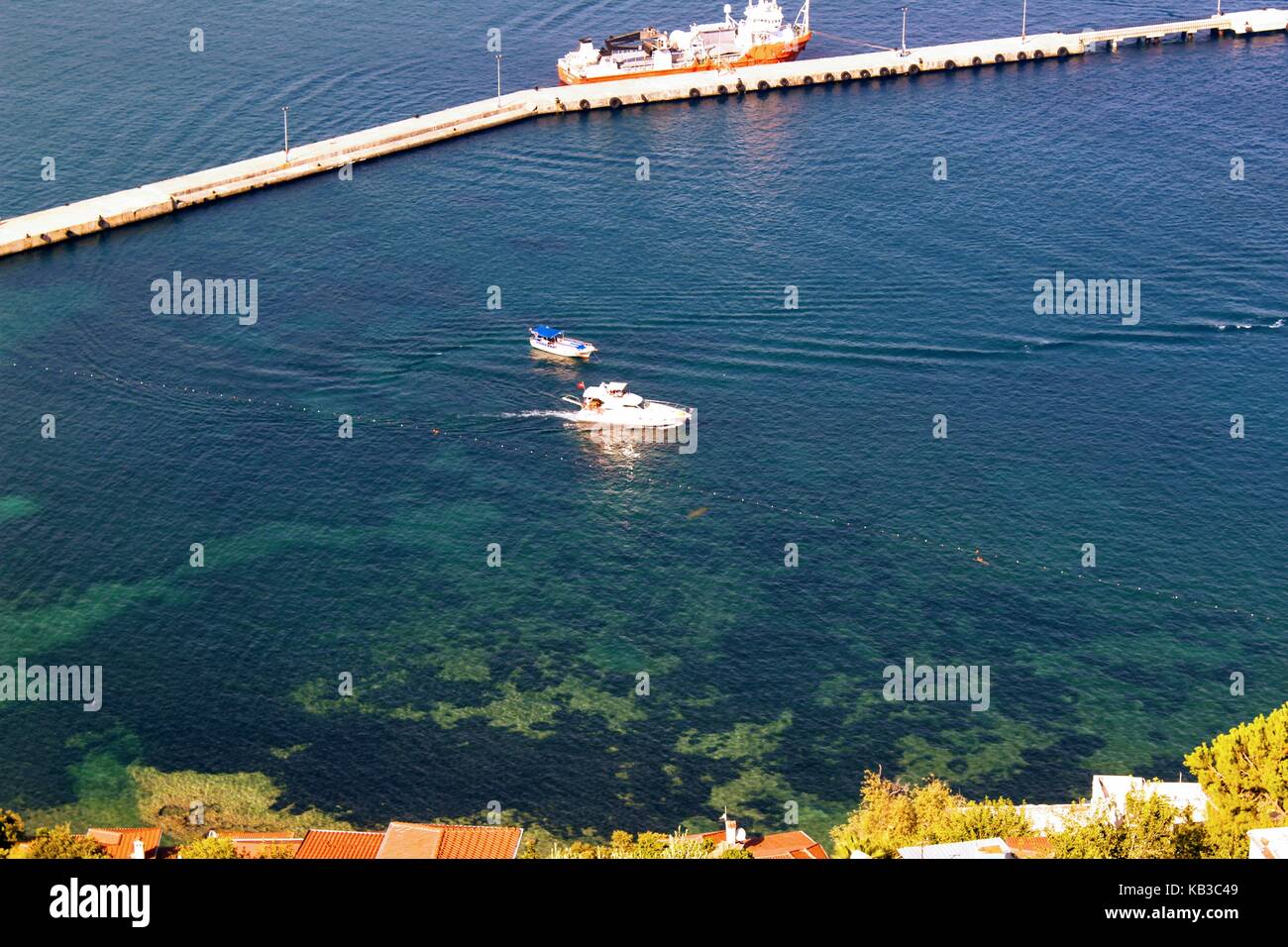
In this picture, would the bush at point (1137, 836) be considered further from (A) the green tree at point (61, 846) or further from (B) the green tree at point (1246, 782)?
(A) the green tree at point (61, 846)

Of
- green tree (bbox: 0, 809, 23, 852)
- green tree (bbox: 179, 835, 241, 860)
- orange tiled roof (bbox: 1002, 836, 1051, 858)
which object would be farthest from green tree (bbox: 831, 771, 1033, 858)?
green tree (bbox: 0, 809, 23, 852)

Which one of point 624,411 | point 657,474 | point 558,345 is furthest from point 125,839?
point 558,345

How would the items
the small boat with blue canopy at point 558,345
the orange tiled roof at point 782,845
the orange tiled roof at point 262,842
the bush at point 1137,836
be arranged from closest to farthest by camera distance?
1. the bush at point 1137,836
2. the orange tiled roof at point 262,842
3. the orange tiled roof at point 782,845
4. the small boat with blue canopy at point 558,345

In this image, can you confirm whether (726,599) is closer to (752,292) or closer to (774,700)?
(774,700)

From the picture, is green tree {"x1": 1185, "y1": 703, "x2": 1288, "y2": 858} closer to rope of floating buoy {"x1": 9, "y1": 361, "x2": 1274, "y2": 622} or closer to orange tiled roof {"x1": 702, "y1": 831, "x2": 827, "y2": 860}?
orange tiled roof {"x1": 702, "y1": 831, "x2": 827, "y2": 860}

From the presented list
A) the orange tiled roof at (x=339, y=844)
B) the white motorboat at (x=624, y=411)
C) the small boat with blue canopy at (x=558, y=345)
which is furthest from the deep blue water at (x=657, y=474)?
the orange tiled roof at (x=339, y=844)
